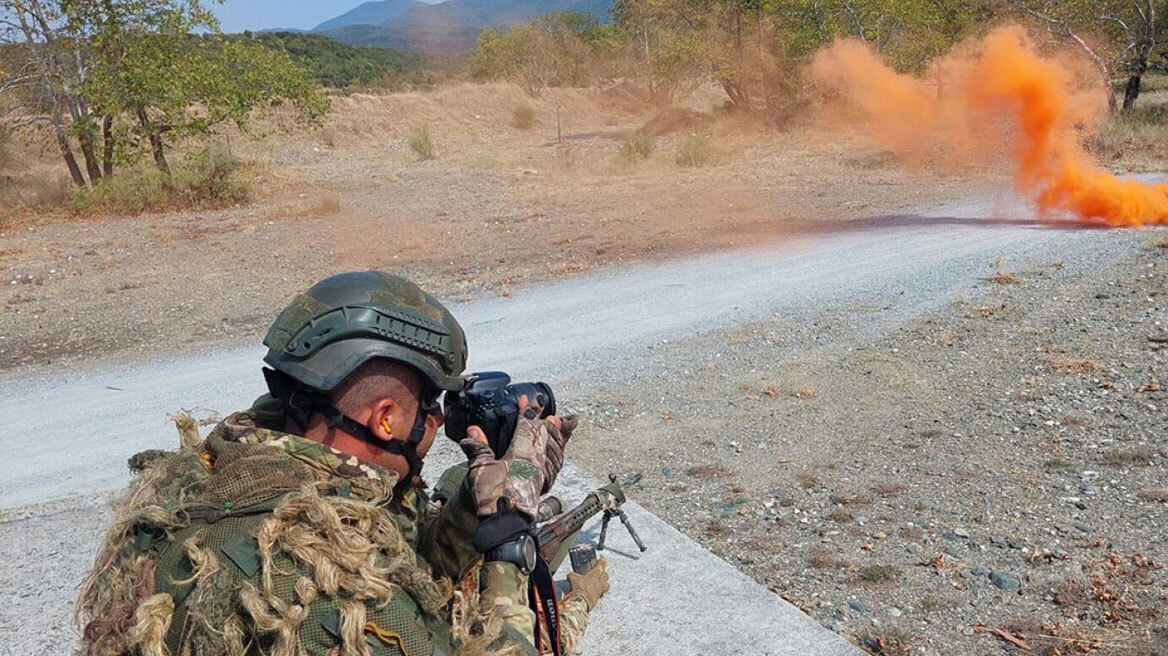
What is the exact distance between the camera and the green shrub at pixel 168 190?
52.6 ft

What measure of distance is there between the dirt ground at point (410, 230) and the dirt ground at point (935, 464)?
4048 millimetres

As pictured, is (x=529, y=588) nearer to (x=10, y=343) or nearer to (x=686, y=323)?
(x=686, y=323)

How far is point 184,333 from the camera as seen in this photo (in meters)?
8.73

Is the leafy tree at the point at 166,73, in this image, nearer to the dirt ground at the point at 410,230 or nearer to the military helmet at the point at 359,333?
the dirt ground at the point at 410,230

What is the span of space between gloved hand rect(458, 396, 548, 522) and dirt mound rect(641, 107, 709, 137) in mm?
27325

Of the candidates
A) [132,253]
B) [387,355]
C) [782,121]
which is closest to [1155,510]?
[387,355]

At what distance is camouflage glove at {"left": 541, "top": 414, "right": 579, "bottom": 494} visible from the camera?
2.43 metres

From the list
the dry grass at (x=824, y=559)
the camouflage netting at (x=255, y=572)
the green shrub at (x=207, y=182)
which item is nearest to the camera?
the camouflage netting at (x=255, y=572)

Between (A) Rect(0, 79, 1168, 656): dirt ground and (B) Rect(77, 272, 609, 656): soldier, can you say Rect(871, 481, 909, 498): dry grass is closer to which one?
(A) Rect(0, 79, 1168, 656): dirt ground

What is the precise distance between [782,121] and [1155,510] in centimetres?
2281

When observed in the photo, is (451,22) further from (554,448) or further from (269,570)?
(269,570)

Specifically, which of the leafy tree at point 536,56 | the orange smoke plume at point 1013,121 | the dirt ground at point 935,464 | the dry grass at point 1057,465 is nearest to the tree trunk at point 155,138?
the orange smoke plume at point 1013,121

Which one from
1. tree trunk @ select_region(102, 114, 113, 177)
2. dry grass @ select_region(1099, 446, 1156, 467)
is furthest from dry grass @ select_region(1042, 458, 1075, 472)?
tree trunk @ select_region(102, 114, 113, 177)

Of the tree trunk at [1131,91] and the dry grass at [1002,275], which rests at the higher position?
the tree trunk at [1131,91]
